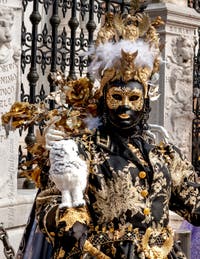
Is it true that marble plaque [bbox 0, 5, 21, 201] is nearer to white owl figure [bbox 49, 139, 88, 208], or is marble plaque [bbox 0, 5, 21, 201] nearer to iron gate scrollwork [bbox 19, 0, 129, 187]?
iron gate scrollwork [bbox 19, 0, 129, 187]

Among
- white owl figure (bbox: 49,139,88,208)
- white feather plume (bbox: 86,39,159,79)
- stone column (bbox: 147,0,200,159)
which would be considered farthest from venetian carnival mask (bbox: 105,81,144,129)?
stone column (bbox: 147,0,200,159)

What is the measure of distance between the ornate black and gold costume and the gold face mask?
0.15 metres

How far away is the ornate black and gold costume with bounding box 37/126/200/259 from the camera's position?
3.45 m

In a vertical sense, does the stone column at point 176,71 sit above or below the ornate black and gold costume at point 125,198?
above

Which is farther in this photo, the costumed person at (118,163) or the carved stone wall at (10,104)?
the carved stone wall at (10,104)

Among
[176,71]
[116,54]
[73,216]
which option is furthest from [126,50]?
[176,71]

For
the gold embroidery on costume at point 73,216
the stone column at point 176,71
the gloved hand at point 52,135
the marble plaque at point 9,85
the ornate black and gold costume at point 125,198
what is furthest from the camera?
the stone column at point 176,71

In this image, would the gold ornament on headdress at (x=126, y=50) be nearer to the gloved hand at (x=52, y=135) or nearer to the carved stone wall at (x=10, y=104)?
the gloved hand at (x=52, y=135)

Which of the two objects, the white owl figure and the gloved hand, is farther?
the gloved hand

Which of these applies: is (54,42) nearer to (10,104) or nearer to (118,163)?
(10,104)

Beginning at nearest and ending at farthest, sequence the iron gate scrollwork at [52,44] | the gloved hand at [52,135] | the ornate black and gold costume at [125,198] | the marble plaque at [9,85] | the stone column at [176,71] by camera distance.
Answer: the ornate black and gold costume at [125,198]
the gloved hand at [52,135]
the marble plaque at [9,85]
the iron gate scrollwork at [52,44]
the stone column at [176,71]

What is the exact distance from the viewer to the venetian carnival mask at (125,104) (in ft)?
11.6

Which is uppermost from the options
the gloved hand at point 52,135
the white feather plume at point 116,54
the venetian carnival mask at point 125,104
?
the white feather plume at point 116,54

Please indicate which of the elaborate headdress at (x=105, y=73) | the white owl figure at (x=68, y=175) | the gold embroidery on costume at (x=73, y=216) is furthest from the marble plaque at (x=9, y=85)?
the gold embroidery on costume at (x=73, y=216)
